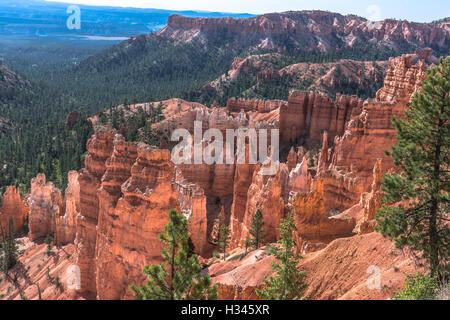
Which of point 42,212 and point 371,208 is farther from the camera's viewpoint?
point 42,212

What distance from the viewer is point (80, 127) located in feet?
276

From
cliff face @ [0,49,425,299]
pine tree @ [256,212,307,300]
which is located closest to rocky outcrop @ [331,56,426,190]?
cliff face @ [0,49,425,299]

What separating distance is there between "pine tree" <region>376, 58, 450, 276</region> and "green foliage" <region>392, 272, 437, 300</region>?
1.04 meters

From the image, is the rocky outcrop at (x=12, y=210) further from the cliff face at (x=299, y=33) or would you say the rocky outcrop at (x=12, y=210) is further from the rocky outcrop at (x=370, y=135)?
the cliff face at (x=299, y=33)

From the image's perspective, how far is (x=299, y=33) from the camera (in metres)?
192

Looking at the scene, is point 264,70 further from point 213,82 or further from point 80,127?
point 80,127

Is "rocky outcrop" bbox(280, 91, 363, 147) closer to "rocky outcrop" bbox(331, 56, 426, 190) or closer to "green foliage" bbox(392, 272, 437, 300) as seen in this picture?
"rocky outcrop" bbox(331, 56, 426, 190)

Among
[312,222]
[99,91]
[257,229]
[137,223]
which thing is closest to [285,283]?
[312,222]

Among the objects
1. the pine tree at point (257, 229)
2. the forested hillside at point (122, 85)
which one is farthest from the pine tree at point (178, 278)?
the forested hillside at point (122, 85)

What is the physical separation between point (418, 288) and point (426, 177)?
4791 mm

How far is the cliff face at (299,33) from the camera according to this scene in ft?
606

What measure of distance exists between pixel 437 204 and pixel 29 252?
32025 millimetres

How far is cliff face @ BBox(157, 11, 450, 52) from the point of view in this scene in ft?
606

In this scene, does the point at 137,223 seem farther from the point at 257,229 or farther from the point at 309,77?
the point at 309,77
